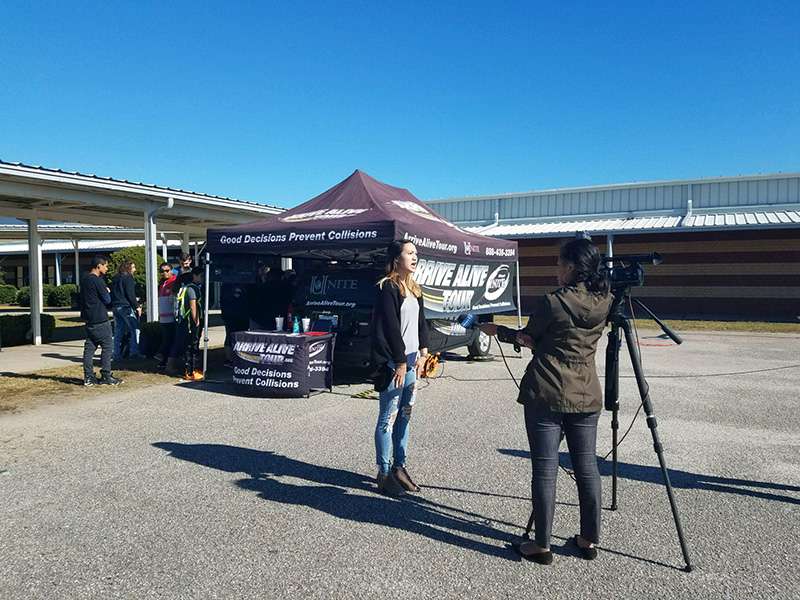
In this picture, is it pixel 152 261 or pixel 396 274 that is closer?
pixel 396 274

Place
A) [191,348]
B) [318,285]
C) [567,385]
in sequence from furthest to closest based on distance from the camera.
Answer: [318,285] < [191,348] < [567,385]

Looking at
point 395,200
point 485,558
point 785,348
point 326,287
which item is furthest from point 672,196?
point 485,558

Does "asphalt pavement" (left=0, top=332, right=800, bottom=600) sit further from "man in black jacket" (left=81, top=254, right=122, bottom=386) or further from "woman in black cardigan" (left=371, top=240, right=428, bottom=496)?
"man in black jacket" (left=81, top=254, right=122, bottom=386)

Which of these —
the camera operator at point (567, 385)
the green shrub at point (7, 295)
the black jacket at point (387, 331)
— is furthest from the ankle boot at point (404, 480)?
the green shrub at point (7, 295)

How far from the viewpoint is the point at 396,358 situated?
13.7ft

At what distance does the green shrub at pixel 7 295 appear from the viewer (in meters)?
32.3

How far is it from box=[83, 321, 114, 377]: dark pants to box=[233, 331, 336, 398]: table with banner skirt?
5.96 ft

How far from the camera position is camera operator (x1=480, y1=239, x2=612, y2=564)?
323cm

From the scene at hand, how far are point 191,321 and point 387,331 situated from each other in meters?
5.89

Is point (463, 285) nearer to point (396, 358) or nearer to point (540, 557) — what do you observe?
point (396, 358)

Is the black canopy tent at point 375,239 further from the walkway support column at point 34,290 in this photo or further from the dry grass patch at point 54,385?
the walkway support column at point 34,290

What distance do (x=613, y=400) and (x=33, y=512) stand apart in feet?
12.8

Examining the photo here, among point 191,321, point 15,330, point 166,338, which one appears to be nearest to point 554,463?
point 191,321

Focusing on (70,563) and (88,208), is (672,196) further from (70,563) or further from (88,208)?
(70,563)
